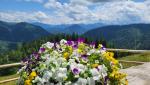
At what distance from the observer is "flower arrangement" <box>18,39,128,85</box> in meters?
3.68

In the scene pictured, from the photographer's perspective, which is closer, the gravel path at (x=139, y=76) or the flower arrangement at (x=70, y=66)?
the flower arrangement at (x=70, y=66)

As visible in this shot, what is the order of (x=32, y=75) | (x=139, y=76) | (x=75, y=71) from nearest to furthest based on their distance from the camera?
(x=75, y=71) < (x=32, y=75) < (x=139, y=76)

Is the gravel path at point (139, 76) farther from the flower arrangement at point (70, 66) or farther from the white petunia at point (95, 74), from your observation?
the white petunia at point (95, 74)

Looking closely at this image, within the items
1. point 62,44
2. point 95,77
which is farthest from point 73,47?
point 95,77

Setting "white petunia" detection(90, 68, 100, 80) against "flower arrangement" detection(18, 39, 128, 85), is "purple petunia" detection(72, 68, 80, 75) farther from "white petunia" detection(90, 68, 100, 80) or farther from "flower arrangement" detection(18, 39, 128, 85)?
"white petunia" detection(90, 68, 100, 80)

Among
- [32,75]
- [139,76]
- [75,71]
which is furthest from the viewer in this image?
[139,76]

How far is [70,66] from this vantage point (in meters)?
3.75

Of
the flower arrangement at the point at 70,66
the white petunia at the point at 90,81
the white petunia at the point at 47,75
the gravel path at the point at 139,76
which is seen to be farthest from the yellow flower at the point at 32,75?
the gravel path at the point at 139,76

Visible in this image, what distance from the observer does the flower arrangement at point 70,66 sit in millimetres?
3678

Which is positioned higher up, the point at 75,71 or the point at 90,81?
the point at 75,71

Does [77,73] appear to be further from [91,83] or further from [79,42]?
[79,42]

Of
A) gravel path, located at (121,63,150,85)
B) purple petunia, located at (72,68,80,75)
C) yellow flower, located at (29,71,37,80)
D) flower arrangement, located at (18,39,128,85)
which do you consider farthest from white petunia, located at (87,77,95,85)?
gravel path, located at (121,63,150,85)

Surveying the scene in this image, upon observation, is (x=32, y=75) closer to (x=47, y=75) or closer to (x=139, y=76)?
(x=47, y=75)

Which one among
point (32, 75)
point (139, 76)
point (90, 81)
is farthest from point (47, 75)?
point (139, 76)
